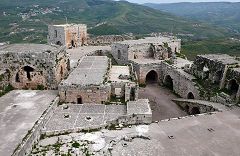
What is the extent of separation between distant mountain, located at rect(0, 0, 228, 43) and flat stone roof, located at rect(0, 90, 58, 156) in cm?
8082

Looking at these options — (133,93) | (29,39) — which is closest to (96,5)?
(29,39)

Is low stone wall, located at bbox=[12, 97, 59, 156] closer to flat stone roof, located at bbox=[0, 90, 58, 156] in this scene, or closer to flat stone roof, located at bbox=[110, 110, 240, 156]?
flat stone roof, located at bbox=[0, 90, 58, 156]

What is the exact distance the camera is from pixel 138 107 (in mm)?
23188

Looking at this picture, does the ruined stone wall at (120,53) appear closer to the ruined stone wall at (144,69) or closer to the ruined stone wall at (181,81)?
the ruined stone wall at (144,69)

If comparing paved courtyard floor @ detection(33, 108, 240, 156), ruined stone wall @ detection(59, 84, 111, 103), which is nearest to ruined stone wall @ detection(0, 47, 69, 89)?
ruined stone wall @ detection(59, 84, 111, 103)

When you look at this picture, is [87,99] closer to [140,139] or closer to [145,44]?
[140,139]

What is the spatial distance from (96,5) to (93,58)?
16701 centimetres

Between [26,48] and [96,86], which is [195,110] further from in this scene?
[26,48]

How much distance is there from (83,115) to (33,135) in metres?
4.72

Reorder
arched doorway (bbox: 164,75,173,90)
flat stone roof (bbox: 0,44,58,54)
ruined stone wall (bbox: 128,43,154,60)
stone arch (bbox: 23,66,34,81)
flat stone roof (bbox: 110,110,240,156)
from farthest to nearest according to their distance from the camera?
ruined stone wall (bbox: 128,43,154,60) < arched doorway (bbox: 164,75,173,90) < stone arch (bbox: 23,66,34,81) < flat stone roof (bbox: 0,44,58,54) < flat stone roof (bbox: 110,110,240,156)

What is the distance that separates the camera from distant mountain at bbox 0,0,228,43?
375 ft

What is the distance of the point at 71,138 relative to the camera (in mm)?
19359

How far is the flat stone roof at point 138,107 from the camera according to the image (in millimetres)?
22084

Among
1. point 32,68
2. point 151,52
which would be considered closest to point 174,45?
point 151,52
